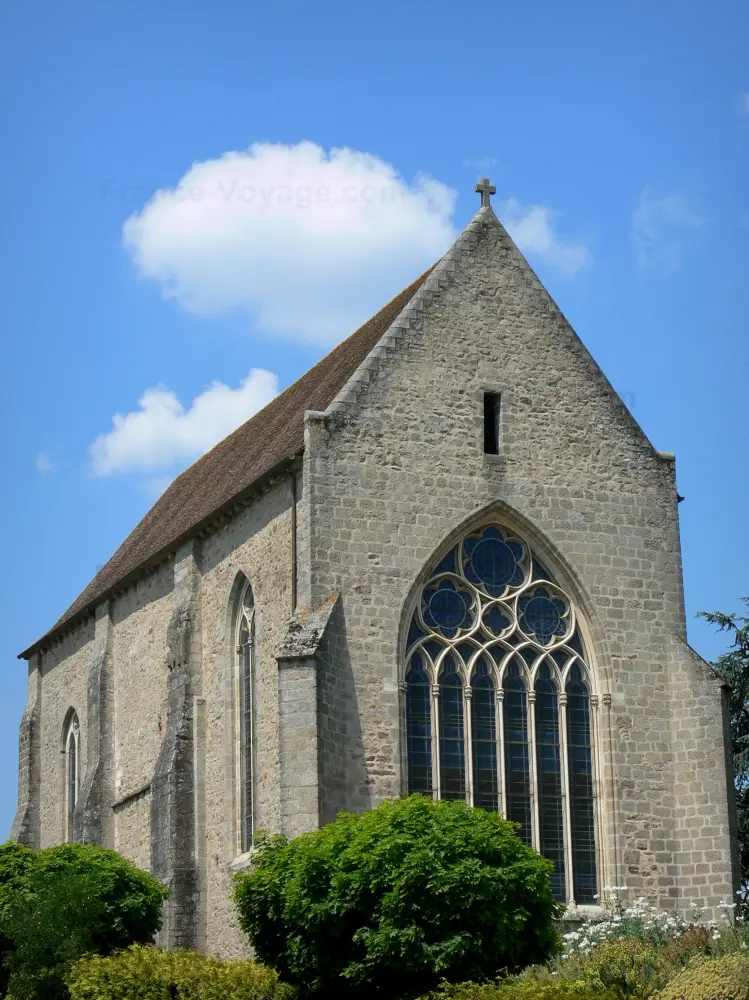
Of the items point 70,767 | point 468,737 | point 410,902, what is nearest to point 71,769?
point 70,767

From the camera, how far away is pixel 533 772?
91.6ft

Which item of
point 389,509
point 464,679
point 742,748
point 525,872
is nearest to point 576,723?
point 464,679

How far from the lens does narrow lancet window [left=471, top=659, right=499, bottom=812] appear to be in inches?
1086

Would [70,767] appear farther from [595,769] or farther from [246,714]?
[595,769]

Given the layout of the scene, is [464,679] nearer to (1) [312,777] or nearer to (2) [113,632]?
(1) [312,777]

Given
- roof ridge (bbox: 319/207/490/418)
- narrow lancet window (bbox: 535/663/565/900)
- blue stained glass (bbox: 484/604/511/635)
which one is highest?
roof ridge (bbox: 319/207/490/418)

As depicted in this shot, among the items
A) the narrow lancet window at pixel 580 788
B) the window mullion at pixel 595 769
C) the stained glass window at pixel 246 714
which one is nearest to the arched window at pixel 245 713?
the stained glass window at pixel 246 714

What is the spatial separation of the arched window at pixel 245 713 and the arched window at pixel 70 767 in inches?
394

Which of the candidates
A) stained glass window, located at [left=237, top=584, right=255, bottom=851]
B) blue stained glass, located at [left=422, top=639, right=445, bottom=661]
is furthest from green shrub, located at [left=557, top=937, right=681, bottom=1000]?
stained glass window, located at [left=237, top=584, right=255, bottom=851]

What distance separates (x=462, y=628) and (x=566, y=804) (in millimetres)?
3146

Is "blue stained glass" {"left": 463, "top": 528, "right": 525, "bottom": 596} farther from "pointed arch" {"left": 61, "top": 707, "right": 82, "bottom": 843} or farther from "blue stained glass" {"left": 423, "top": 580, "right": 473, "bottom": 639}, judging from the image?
"pointed arch" {"left": 61, "top": 707, "right": 82, "bottom": 843}

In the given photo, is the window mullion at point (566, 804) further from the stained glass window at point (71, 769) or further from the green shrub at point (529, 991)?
the stained glass window at point (71, 769)

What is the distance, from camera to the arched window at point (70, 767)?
39344 mm

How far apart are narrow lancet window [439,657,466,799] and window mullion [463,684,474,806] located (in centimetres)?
5
